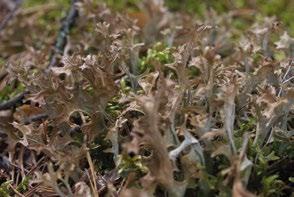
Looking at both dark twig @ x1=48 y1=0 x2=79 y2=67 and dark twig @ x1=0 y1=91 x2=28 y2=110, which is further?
dark twig @ x1=48 y1=0 x2=79 y2=67

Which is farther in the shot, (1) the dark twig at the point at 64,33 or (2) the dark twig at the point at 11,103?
(1) the dark twig at the point at 64,33

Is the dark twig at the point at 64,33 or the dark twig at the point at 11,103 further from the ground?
the dark twig at the point at 64,33

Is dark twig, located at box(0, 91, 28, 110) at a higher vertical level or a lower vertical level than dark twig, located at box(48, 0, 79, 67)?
lower

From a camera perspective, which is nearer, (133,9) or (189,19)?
(189,19)

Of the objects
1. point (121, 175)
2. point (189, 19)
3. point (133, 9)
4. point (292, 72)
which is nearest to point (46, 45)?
point (133, 9)

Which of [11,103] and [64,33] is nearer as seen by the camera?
[11,103]

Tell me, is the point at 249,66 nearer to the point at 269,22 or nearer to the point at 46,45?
the point at 269,22

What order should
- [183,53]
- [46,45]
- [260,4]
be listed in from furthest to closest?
[260,4]
[46,45]
[183,53]

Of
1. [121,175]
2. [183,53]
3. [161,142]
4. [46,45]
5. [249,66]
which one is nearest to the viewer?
[161,142]
